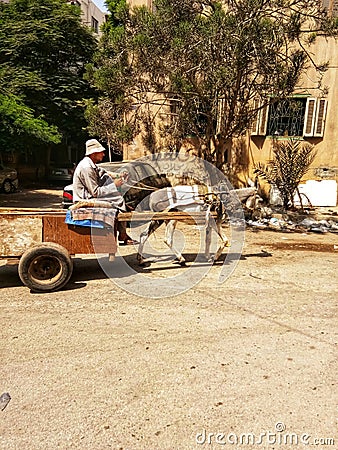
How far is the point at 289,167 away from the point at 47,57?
43.8 feet

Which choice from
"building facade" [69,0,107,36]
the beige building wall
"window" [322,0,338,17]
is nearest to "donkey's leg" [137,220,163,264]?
the beige building wall

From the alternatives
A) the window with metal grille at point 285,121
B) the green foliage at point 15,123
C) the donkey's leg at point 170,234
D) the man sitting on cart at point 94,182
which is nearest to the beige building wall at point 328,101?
the window with metal grille at point 285,121

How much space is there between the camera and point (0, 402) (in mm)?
3141

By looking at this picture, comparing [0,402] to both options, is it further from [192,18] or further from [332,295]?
[192,18]

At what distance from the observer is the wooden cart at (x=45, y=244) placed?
5184mm

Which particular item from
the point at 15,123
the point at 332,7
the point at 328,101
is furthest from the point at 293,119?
the point at 15,123

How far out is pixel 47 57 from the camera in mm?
19047

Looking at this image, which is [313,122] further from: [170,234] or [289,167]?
[170,234]

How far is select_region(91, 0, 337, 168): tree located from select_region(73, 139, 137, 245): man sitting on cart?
434cm

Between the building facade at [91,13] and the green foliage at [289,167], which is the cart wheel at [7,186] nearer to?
the green foliage at [289,167]

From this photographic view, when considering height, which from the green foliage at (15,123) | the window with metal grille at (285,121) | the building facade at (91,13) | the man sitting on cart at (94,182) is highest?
the building facade at (91,13)

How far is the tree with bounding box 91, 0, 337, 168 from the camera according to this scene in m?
8.59

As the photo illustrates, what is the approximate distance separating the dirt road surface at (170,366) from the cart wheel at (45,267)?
0.54 ft

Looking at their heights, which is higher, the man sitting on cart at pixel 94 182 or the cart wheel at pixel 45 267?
the man sitting on cart at pixel 94 182
